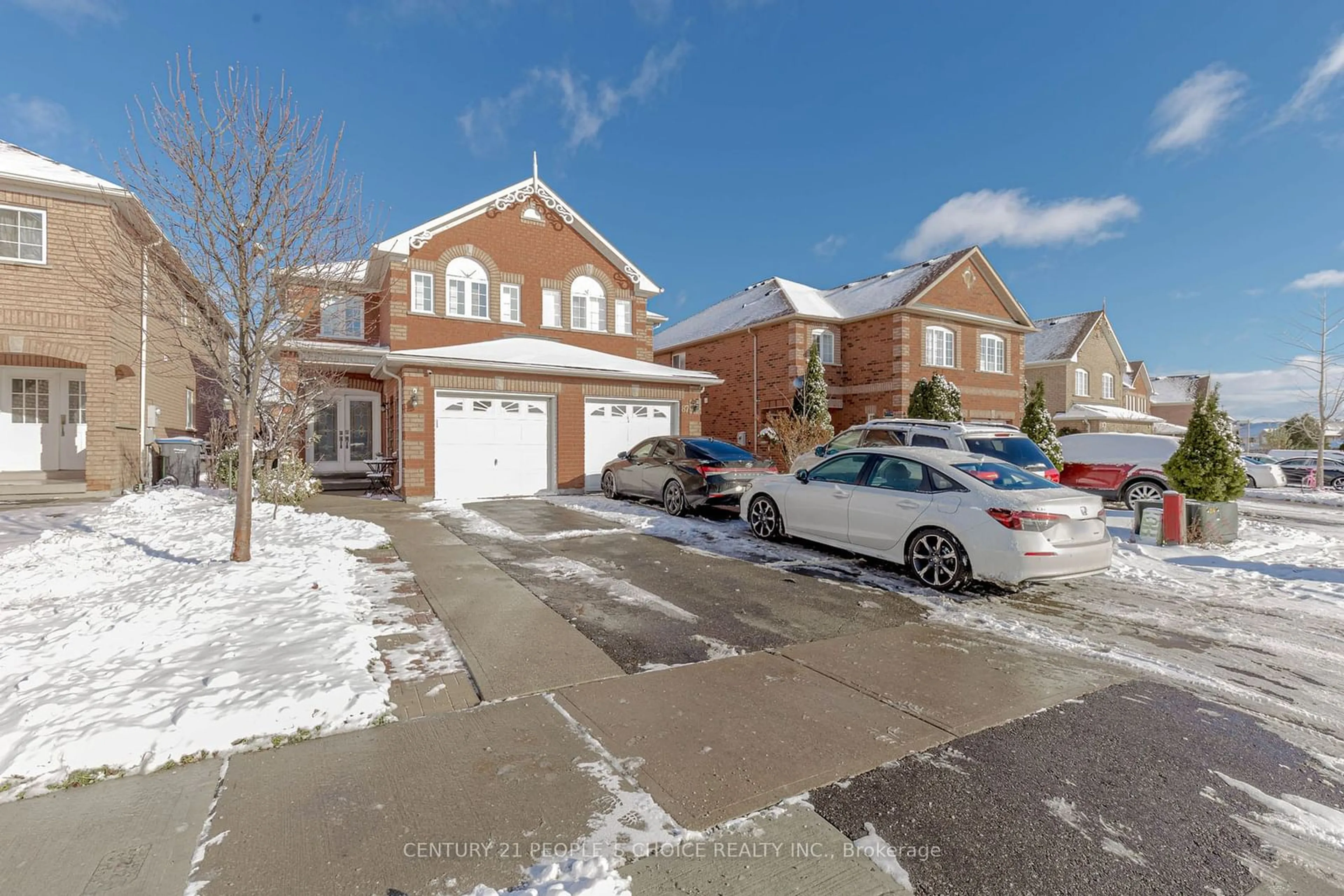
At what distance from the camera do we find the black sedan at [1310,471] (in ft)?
69.5

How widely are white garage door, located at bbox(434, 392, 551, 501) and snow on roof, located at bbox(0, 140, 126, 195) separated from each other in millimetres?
6976

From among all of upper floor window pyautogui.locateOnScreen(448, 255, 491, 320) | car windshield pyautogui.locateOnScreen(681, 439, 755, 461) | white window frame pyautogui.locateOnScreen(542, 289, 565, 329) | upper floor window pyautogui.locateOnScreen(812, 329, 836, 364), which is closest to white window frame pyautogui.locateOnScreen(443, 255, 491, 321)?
upper floor window pyautogui.locateOnScreen(448, 255, 491, 320)

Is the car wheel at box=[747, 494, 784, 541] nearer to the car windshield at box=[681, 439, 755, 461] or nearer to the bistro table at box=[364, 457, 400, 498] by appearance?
the car windshield at box=[681, 439, 755, 461]

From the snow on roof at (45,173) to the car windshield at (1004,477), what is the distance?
14331 mm

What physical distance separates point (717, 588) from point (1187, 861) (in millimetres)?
4025

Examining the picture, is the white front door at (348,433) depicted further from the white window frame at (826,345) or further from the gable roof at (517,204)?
the white window frame at (826,345)

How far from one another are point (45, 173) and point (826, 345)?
21328 mm

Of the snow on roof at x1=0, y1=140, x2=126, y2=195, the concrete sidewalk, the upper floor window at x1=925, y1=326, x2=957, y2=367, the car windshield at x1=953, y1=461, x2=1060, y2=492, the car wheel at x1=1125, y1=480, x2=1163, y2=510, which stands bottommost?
the concrete sidewalk

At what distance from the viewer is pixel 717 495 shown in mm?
10172

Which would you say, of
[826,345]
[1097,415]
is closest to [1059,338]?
[1097,415]

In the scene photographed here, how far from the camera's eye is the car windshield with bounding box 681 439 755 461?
1080cm

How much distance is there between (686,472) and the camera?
10.7 m

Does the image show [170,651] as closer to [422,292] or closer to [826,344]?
[422,292]

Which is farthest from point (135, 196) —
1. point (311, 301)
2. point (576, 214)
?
point (576, 214)
